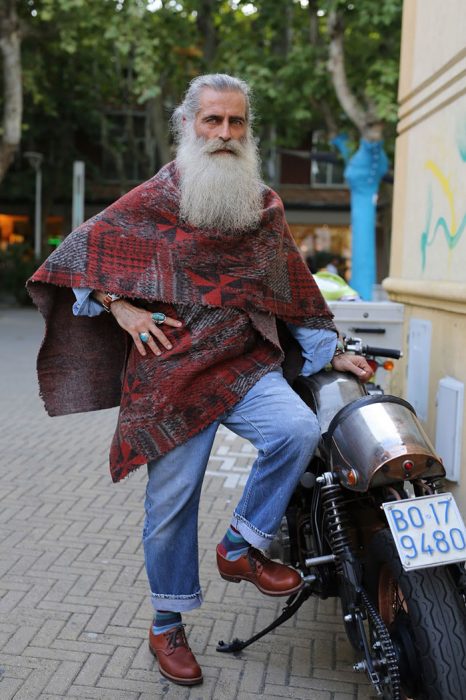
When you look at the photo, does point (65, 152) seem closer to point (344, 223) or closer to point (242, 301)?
point (344, 223)

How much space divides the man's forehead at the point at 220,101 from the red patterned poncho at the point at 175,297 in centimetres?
30

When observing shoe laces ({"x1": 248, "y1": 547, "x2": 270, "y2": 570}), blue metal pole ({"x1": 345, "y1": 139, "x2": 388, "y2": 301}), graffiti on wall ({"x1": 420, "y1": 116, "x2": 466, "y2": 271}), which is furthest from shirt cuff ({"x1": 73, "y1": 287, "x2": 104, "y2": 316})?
blue metal pole ({"x1": 345, "y1": 139, "x2": 388, "y2": 301})

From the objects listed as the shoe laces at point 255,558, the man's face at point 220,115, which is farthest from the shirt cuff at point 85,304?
the shoe laces at point 255,558

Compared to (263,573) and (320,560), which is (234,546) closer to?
(263,573)

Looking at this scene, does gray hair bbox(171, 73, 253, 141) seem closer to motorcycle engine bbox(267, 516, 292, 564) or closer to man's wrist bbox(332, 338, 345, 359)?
man's wrist bbox(332, 338, 345, 359)

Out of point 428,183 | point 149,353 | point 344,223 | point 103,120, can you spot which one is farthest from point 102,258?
point 344,223

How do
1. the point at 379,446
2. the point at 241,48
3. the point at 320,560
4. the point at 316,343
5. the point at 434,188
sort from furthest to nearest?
the point at 241,48 < the point at 434,188 < the point at 316,343 < the point at 320,560 < the point at 379,446

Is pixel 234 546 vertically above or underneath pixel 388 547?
underneath

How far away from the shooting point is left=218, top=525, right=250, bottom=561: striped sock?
112 inches

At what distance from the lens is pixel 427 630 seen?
2242mm

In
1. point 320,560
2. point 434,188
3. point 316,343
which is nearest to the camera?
point 320,560

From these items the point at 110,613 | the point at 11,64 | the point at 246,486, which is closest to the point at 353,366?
the point at 246,486

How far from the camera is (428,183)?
445cm

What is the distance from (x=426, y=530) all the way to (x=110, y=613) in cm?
165
